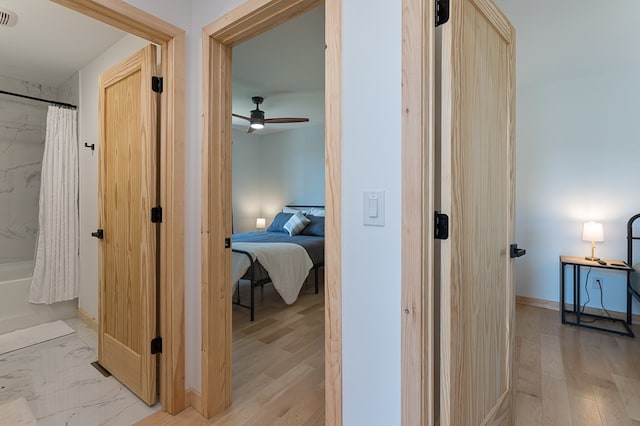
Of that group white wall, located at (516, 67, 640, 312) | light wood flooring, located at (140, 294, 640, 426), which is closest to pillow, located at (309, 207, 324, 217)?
light wood flooring, located at (140, 294, 640, 426)

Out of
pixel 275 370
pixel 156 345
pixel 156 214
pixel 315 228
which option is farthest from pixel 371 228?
pixel 315 228

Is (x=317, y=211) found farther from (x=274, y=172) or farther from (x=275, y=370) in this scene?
(x=275, y=370)

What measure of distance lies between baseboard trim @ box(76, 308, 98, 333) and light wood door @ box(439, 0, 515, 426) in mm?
3147

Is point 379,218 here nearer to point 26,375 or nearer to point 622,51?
point 26,375

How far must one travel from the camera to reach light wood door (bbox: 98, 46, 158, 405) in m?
1.76

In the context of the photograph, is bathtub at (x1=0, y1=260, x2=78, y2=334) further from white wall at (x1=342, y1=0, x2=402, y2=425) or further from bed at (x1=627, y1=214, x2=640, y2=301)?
bed at (x1=627, y1=214, x2=640, y2=301)

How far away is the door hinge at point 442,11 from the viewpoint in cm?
98

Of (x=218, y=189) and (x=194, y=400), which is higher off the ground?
(x=218, y=189)

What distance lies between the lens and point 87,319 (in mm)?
2984

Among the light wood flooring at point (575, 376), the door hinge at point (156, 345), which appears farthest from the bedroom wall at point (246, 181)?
the light wood flooring at point (575, 376)

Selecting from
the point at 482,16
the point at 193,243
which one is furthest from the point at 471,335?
the point at 193,243

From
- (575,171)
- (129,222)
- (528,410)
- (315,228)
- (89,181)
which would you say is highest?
(575,171)

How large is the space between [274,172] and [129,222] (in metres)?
4.53

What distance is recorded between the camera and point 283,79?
338cm
